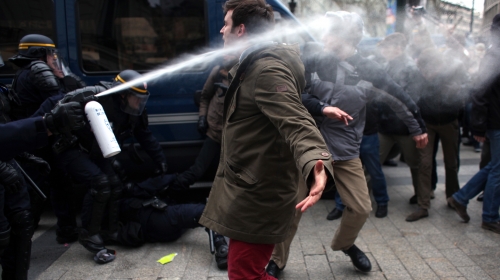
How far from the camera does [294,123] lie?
68.4 inches

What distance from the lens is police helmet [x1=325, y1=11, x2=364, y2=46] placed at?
3295mm

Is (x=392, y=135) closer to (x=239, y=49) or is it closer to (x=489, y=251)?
(x=489, y=251)

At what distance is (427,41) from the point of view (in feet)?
16.4

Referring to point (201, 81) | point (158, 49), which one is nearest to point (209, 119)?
point (201, 81)

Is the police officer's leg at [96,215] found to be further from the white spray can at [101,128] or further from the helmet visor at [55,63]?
the helmet visor at [55,63]

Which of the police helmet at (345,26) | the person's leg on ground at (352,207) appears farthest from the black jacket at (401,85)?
the person's leg on ground at (352,207)

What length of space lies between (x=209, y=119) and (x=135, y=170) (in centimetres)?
105

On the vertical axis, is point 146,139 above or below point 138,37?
below

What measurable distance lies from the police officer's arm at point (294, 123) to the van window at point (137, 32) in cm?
306

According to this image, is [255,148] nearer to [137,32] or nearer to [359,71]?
[359,71]

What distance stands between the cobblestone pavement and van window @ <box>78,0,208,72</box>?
1.90 m

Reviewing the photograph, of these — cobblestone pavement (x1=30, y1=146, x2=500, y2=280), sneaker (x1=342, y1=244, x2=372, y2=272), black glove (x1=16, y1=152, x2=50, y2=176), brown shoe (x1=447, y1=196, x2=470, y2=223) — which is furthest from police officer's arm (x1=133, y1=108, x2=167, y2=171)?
brown shoe (x1=447, y1=196, x2=470, y2=223)

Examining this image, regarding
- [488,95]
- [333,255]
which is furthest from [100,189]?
[488,95]

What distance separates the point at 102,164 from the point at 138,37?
1.56 m
